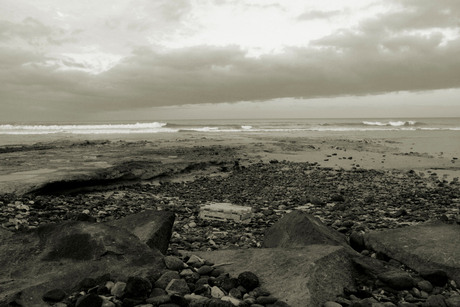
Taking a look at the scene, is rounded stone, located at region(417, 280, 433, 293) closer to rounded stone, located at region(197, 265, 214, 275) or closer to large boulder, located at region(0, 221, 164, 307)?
rounded stone, located at region(197, 265, 214, 275)

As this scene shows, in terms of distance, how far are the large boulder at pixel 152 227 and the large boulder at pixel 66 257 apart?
0.43 m

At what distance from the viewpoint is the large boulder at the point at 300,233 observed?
403 centimetres

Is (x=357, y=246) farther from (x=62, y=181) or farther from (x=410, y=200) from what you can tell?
(x=62, y=181)

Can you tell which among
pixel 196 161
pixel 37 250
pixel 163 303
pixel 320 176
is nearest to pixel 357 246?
pixel 163 303

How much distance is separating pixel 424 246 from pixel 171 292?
8.87ft

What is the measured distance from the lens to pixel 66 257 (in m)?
3.29

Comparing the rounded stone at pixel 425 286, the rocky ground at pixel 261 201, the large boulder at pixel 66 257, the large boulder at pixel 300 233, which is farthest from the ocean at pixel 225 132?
the large boulder at pixel 66 257

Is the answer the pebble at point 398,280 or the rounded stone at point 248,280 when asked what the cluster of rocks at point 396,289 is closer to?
the pebble at point 398,280

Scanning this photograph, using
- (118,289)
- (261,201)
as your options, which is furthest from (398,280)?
(261,201)

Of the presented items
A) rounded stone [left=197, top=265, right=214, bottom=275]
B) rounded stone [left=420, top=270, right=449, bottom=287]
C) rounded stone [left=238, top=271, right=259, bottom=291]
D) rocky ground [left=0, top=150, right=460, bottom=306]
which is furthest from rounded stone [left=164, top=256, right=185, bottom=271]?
rounded stone [left=420, top=270, right=449, bottom=287]

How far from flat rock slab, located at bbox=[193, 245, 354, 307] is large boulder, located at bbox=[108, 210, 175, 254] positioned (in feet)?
2.02

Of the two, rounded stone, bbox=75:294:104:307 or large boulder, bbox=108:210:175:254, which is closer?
rounded stone, bbox=75:294:104:307

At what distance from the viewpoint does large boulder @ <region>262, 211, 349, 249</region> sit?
4.03 meters

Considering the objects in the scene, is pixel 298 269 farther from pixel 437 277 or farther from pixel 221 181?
pixel 221 181
